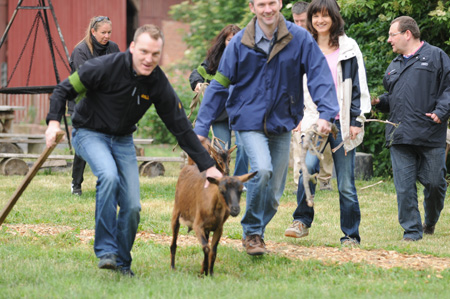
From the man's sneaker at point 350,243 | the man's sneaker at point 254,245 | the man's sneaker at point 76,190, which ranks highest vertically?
the man's sneaker at point 254,245

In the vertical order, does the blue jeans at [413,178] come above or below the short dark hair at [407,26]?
below

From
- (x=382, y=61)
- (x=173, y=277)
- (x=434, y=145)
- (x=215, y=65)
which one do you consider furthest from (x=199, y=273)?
(x=382, y=61)

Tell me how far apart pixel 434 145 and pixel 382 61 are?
5.21 m

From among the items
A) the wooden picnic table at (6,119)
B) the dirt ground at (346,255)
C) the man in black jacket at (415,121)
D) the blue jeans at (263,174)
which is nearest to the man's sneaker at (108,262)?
the blue jeans at (263,174)

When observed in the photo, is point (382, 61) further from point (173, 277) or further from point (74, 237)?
point (173, 277)

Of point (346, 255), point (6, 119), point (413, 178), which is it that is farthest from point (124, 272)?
point (6, 119)

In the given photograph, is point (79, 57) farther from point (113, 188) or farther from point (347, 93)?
point (113, 188)

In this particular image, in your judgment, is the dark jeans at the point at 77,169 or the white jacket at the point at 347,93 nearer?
the white jacket at the point at 347,93

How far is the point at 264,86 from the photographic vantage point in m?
6.25

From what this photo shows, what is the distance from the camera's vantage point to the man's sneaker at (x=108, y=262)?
5.48 meters

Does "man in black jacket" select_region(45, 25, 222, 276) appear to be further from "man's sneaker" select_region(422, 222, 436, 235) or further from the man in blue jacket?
"man's sneaker" select_region(422, 222, 436, 235)

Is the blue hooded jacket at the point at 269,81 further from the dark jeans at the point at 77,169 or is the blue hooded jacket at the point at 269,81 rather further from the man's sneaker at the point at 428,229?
the dark jeans at the point at 77,169

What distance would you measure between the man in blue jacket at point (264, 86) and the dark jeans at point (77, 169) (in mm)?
4794

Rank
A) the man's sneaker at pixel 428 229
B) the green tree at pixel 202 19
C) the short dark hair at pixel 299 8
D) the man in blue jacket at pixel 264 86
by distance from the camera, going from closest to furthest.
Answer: the man in blue jacket at pixel 264 86 < the man's sneaker at pixel 428 229 < the short dark hair at pixel 299 8 < the green tree at pixel 202 19
